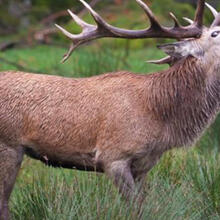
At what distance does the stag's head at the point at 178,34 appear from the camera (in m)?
6.32

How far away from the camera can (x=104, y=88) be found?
6336 millimetres

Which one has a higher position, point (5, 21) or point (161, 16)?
point (161, 16)

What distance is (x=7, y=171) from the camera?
20.6 feet

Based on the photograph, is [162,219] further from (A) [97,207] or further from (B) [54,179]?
(B) [54,179]

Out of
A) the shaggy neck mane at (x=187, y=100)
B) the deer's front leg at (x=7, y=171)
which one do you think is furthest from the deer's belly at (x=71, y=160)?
the shaggy neck mane at (x=187, y=100)

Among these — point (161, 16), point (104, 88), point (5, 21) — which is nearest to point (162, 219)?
point (104, 88)

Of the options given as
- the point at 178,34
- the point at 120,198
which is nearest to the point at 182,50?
the point at 178,34

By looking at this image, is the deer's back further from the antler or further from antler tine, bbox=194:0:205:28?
antler tine, bbox=194:0:205:28

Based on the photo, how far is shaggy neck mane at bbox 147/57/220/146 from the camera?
634 centimetres

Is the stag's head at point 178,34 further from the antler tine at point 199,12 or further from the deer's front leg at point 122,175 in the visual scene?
the deer's front leg at point 122,175

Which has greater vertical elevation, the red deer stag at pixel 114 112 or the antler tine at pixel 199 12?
the antler tine at pixel 199 12

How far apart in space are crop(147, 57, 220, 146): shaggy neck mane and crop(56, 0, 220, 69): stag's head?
0.37ft

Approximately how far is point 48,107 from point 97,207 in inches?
45.0

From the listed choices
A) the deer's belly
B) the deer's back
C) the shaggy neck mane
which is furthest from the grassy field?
the shaggy neck mane
